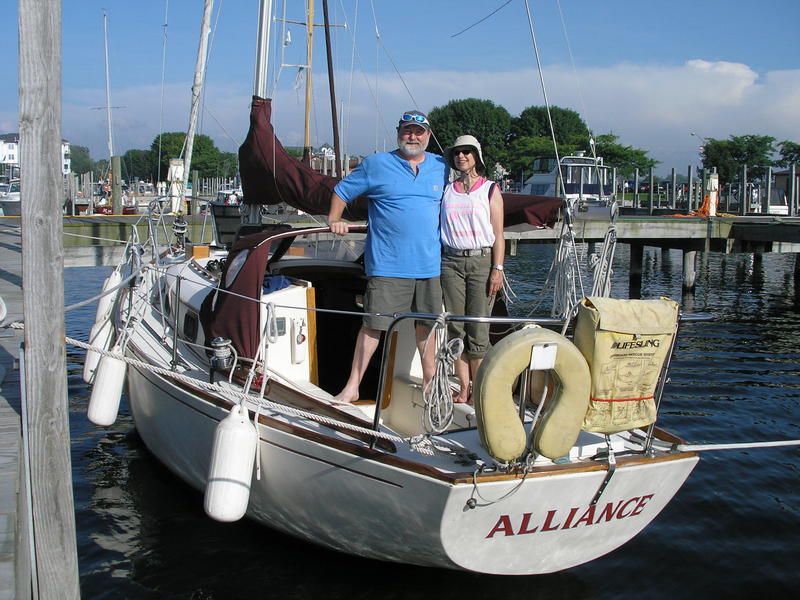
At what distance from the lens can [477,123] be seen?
68062mm

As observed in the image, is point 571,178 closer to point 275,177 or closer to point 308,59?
point 308,59

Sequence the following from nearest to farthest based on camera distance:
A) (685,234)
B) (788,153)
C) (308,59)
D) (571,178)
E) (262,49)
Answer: (262,49) → (308,59) → (685,234) → (571,178) → (788,153)

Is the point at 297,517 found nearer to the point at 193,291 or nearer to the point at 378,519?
the point at 378,519

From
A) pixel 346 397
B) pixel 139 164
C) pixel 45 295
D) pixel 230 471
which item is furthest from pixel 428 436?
pixel 139 164

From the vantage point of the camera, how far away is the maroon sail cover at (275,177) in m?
6.23

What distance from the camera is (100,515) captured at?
607 cm

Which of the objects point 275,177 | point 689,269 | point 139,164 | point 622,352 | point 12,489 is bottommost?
point 12,489

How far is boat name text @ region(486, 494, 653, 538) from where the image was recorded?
13.3 ft

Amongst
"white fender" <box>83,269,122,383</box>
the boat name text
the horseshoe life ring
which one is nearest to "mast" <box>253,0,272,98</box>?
"white fender" <box>83,269,122,383</box>

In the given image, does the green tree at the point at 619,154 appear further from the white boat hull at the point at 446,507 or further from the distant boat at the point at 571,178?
the white boat hull at the point at 446,507

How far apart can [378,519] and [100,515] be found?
2961mm

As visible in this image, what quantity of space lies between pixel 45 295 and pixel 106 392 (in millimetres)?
2093

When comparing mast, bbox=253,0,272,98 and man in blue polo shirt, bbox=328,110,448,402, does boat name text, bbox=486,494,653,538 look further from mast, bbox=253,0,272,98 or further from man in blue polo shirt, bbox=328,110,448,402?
mast, bbox=253,0,272,98

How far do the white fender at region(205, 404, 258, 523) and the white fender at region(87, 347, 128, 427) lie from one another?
1.61m
